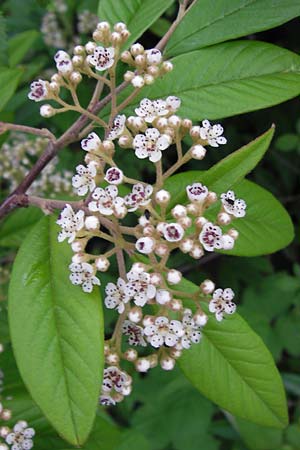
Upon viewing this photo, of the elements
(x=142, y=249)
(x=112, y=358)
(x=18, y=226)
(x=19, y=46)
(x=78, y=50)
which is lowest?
(x=18, y=226)

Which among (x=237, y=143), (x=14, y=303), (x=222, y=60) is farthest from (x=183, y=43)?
(x=237, y=143)

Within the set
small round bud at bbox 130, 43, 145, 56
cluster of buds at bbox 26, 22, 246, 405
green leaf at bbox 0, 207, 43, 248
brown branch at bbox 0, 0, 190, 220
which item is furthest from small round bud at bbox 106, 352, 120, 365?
green leaf at bbox 0, 207, 43, 248

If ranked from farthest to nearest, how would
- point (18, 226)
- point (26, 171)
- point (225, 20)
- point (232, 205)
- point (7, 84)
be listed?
point (26, 171) < point (18, 226) < point (7, 84) < point (225, 20) < point (232, 205)

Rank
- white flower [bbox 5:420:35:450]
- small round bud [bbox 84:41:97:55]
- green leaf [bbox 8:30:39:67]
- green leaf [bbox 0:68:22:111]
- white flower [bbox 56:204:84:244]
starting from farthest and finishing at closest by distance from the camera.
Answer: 1. green leaf [bbox 8:30:39:67]
2. green leaf [bbox 0:68:22:111]
3. white flower [bbox 5:420:35:450]
4. small round bud [bbox 84:41:97:55]
5. white flower [bbox 56:204:84:244]

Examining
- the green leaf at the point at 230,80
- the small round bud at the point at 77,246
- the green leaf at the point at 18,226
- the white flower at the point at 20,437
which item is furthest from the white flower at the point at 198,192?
the green leaf at the point at 18,226

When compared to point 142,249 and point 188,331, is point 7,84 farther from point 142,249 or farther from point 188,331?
point 188,331

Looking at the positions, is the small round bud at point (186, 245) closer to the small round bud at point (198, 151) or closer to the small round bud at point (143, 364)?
the small round bud at point (198, 151)

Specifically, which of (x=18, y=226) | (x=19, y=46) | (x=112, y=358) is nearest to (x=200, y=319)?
(x=112, y=358)

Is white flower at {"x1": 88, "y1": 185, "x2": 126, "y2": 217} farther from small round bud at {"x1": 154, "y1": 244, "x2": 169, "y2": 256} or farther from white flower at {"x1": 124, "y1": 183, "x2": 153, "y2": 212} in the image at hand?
small round bud at {"x1": 154, "y1": 244, "x2": 169, "y2": 256}
